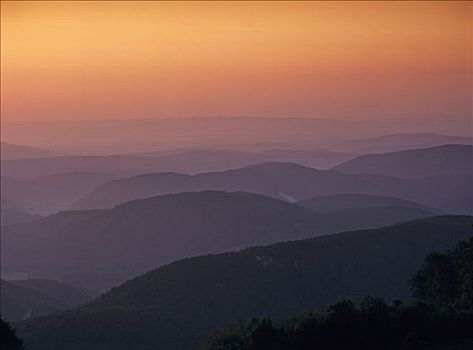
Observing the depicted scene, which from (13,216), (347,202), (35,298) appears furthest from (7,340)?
(13,216)

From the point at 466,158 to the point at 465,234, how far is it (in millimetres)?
108259

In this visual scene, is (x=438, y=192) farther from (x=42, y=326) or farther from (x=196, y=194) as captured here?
(x=42, y=326)

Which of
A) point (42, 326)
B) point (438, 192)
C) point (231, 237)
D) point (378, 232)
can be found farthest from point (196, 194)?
point (42, 326)

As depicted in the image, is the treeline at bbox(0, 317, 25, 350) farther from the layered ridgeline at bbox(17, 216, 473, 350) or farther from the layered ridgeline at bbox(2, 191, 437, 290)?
the layered ridgeline at bbox(2, 191, 437, 290)

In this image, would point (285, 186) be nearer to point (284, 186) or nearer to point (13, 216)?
point (284, 186)

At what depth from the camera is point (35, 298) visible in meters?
85.6

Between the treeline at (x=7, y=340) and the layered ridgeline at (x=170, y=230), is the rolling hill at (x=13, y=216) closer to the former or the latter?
the layered ridgeline at (x=170, y=230)

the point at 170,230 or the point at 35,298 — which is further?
the point at 170,230

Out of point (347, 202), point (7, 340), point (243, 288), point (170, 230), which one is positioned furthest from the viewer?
point (347, 202)

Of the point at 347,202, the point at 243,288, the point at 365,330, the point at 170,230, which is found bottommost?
the point at 365,330

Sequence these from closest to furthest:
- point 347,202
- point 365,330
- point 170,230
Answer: point 365,330, point 170,230, point 347,202

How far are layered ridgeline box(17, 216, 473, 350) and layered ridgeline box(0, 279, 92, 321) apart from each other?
16472 mm

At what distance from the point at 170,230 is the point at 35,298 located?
50164mm

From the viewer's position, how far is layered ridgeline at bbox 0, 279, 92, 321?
80.1 meters
